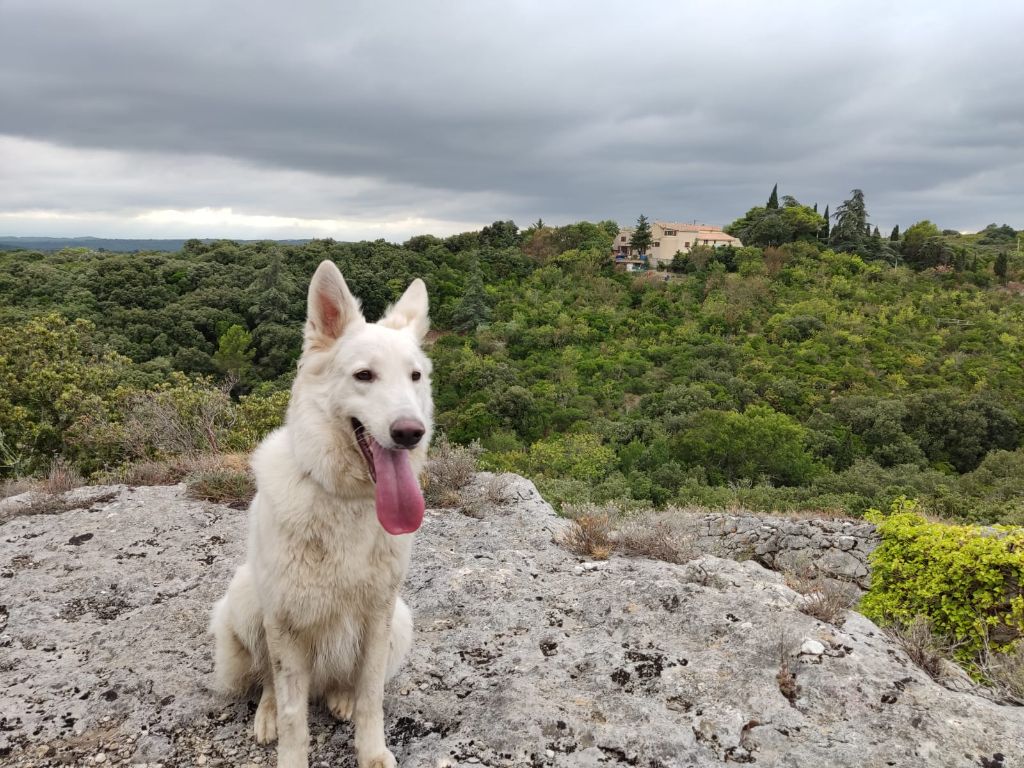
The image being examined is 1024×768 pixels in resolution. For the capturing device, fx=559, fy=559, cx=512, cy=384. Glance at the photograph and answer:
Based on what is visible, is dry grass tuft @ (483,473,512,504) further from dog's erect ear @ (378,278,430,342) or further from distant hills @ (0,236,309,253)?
distant hills @ (0,236,309,253)

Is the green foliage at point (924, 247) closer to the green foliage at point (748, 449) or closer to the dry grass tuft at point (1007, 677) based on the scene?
the green foliage at point (748, 449)

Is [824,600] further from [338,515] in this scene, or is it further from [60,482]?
[60,482]

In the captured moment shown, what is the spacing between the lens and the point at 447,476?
250 inches

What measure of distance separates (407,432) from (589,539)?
10.6 feet

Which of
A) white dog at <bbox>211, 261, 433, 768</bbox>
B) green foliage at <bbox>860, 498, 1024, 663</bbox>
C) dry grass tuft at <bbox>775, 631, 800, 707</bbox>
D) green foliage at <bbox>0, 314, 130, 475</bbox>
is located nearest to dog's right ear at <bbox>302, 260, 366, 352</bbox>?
white dog at <bbox>211, 261, 433, 768</bbox>

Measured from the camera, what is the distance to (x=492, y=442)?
106ft

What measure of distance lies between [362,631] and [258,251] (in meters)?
63.1

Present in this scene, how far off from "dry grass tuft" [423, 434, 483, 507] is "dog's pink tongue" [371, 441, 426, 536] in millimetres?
3692

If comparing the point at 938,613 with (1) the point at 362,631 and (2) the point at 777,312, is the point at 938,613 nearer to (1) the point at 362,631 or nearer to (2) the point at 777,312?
(1) the point at 362,631

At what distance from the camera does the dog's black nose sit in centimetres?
214

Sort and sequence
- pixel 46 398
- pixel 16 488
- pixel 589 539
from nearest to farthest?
pixel 589 539
pixel 16 488
pixel 46 398

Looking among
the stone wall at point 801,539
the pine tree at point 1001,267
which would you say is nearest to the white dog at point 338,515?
the stone wall at point 801,539

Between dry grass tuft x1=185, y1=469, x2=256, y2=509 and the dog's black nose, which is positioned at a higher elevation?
the dog's black nose

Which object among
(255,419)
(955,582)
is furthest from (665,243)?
(955,582)
